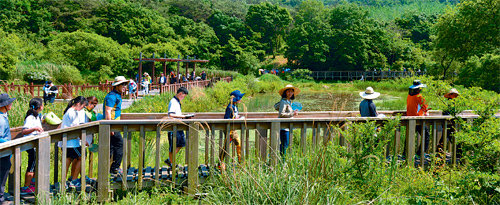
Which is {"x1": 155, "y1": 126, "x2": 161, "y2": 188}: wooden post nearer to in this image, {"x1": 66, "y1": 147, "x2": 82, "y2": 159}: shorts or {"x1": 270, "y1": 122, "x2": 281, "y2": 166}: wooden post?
{"x1": 66, "y1": 147, "x2": 82, "y2": 159}: shorts

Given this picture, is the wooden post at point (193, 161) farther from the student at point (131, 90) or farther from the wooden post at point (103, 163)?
the student at point (131, 90)

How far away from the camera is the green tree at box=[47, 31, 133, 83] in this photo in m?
32.2

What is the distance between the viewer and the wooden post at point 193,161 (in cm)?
455

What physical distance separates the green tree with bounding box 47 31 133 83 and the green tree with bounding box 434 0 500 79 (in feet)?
86.0

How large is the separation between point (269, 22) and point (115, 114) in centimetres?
6762

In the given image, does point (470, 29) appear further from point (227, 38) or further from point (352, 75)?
point (227, 38)

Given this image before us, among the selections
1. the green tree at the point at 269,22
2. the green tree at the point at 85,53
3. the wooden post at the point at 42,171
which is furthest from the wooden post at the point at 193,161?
the green tree at the point at 269,22

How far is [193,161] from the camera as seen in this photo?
459cm

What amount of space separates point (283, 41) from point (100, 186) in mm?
74894

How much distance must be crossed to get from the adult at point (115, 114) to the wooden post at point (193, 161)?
0.92 meters

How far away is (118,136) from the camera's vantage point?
517 cm

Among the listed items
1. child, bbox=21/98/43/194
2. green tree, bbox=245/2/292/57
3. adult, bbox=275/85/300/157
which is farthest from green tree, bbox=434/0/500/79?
green tree, bbox=245/2/292/57

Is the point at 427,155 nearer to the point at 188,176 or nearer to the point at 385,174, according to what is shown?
the point at 385,174

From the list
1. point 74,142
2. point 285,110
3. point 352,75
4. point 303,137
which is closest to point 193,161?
point 303,137
